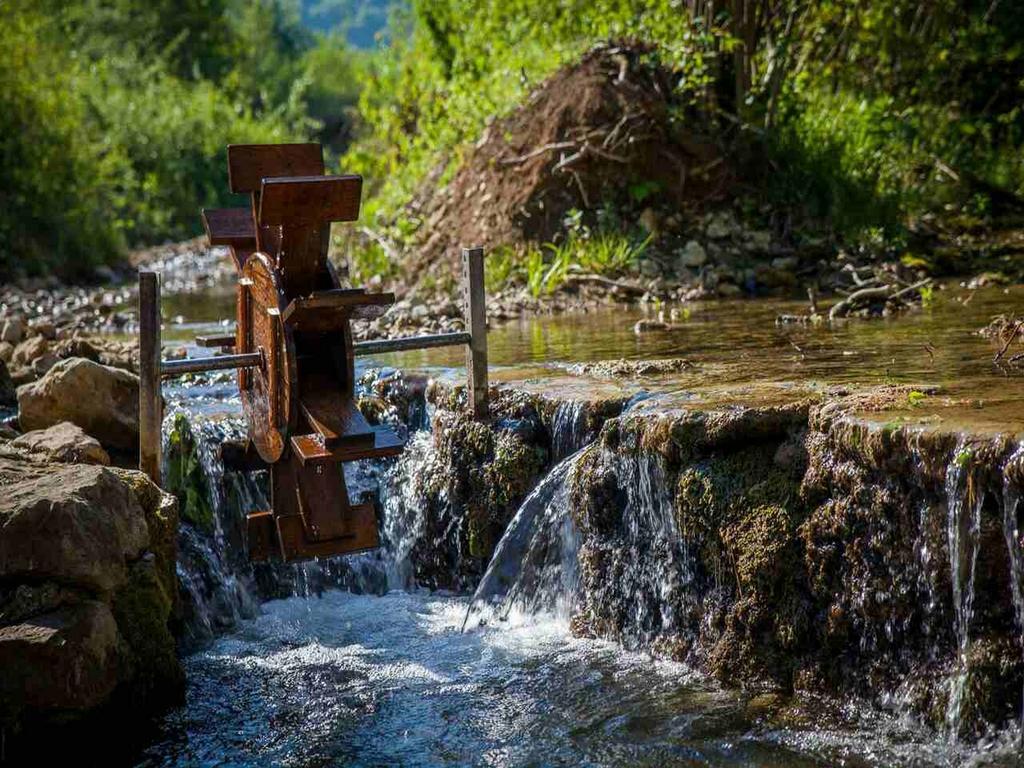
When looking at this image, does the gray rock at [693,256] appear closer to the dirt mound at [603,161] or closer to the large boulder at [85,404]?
the dirt mound at [603,161]

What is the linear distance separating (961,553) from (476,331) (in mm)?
3059

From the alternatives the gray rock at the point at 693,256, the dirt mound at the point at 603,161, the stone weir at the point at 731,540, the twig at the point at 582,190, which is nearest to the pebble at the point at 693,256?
the gray rock at the point at 693,256

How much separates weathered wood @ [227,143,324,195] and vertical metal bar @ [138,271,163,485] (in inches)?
31.0

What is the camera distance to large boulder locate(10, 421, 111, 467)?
20.7 ft

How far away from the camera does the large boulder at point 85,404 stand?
23.3ft

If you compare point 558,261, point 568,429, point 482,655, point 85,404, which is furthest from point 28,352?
point 558,261

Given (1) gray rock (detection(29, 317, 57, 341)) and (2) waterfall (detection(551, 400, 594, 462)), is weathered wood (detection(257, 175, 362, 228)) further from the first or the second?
(1) gray rock (detection(29, 317, 57, 341))

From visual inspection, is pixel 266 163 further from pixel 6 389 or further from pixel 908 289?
pixel 908 289

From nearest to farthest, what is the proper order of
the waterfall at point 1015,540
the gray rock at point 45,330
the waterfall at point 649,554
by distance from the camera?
1. the waterfall at point 1015,540
2. the waterfall at point 649,554
3. the gray rock at point 45,330

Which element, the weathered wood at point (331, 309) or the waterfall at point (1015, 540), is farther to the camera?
the weathered wood at point (331, 309)

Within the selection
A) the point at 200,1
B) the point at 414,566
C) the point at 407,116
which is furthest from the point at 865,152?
the point at 200,1

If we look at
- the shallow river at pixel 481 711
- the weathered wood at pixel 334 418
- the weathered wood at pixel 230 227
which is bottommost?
the shallow river at pixel 481 711

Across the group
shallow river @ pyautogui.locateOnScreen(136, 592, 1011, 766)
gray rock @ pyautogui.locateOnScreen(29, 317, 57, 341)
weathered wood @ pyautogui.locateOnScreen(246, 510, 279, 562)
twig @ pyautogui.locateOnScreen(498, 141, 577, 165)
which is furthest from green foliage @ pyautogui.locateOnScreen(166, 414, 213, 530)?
twig @ pyautogui.locateOnScreen(498, 141, 577, 165)

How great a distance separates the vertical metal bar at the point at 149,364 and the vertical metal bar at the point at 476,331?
169cm
